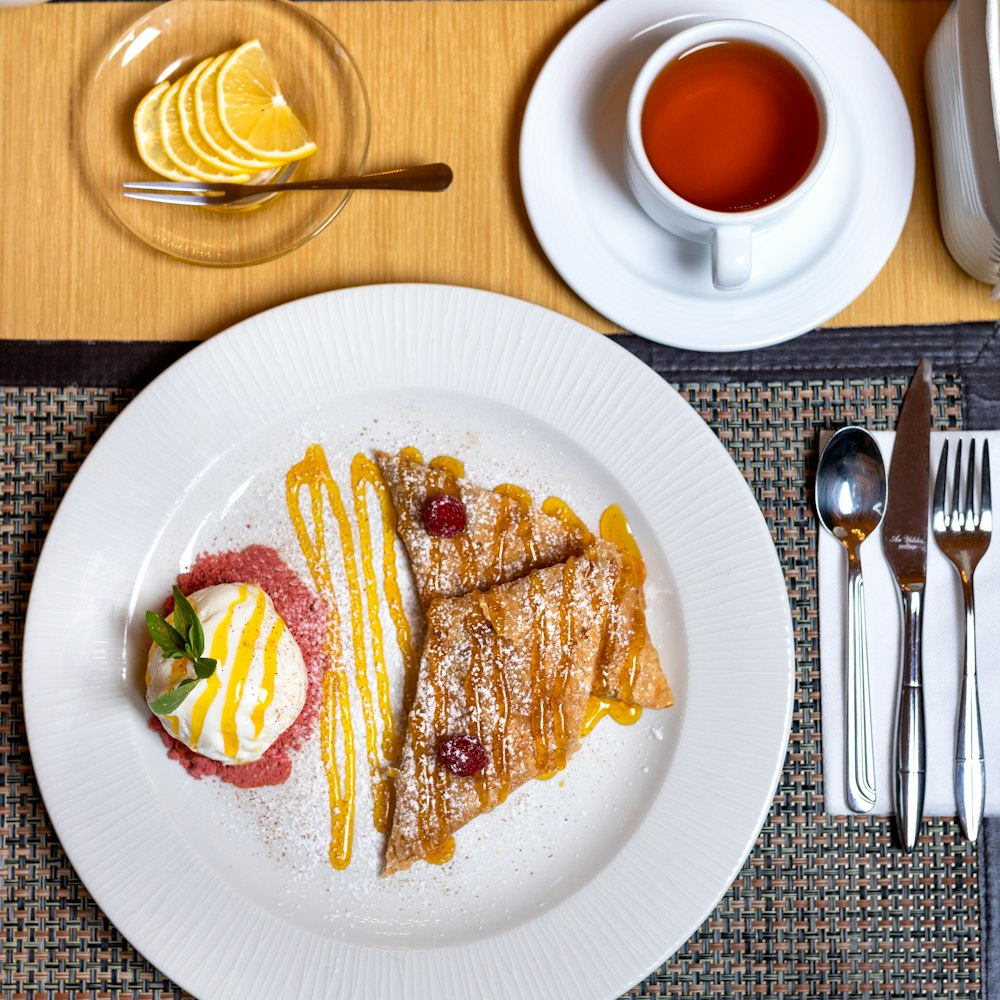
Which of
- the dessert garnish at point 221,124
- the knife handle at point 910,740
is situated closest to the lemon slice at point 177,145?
the dessert garnish at point 221,124

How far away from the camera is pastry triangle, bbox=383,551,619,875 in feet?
4.46

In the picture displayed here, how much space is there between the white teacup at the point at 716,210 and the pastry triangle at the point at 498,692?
457 mm

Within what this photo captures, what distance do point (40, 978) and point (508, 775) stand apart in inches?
29.9

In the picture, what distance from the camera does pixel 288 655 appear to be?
53.6 inches

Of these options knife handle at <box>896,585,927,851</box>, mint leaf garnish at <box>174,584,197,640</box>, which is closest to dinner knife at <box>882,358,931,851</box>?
knife handle at <box>896,585,927,851</box>

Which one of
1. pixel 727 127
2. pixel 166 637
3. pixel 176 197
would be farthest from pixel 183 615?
pixel 727 127

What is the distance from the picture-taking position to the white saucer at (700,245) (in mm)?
1343

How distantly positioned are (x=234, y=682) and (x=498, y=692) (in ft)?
1.21

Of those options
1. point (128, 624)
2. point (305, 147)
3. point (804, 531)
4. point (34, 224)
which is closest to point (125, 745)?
point (128, 624)

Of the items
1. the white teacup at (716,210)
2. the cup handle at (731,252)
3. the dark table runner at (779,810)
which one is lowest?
the dark table runner at (779,810)

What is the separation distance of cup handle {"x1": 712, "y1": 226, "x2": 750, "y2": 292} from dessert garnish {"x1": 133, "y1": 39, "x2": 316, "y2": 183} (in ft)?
2.00

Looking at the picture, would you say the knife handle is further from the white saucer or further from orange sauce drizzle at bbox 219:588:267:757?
orange sauce drizzle at bbox 219:588:267:757

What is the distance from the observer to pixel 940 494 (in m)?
1.38

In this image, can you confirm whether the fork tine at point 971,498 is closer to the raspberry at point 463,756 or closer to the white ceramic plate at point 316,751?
Result: the white ceramic plate at point 316,751
